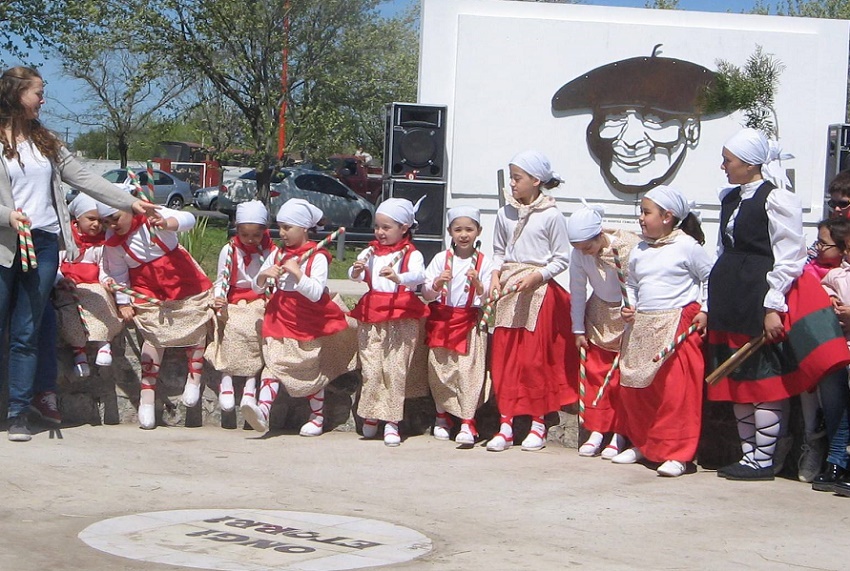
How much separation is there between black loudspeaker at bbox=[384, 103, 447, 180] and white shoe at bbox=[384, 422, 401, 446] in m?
6.59

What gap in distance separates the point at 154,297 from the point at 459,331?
164cm

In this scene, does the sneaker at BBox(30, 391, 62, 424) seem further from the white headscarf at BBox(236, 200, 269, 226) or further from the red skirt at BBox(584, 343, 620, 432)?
the red skirt at BBox(584, 343, 620, 432)

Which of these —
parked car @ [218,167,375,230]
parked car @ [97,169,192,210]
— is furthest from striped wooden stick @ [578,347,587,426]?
parked car @ [97,169,192,210]

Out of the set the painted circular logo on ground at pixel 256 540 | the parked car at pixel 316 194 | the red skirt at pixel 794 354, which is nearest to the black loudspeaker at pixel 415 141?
the red skirt at pixel 794 354

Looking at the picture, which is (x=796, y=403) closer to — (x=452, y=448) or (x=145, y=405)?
(x=452, y=448)

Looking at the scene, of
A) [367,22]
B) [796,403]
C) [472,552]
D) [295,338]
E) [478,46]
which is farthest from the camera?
[367,22]

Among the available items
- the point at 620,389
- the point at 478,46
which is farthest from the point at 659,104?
the point at 620,389

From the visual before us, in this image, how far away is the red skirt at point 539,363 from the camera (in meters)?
5.82

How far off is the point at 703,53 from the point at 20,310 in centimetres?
1130

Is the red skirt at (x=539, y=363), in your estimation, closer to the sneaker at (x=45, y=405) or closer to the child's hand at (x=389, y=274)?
the child's hand at (x=389, y=274)

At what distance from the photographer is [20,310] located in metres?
5.57

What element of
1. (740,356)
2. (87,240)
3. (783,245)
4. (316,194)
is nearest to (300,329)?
(87,240)

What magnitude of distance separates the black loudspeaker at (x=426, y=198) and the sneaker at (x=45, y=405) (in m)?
6.64

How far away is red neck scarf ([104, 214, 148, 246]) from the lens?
236 inches
